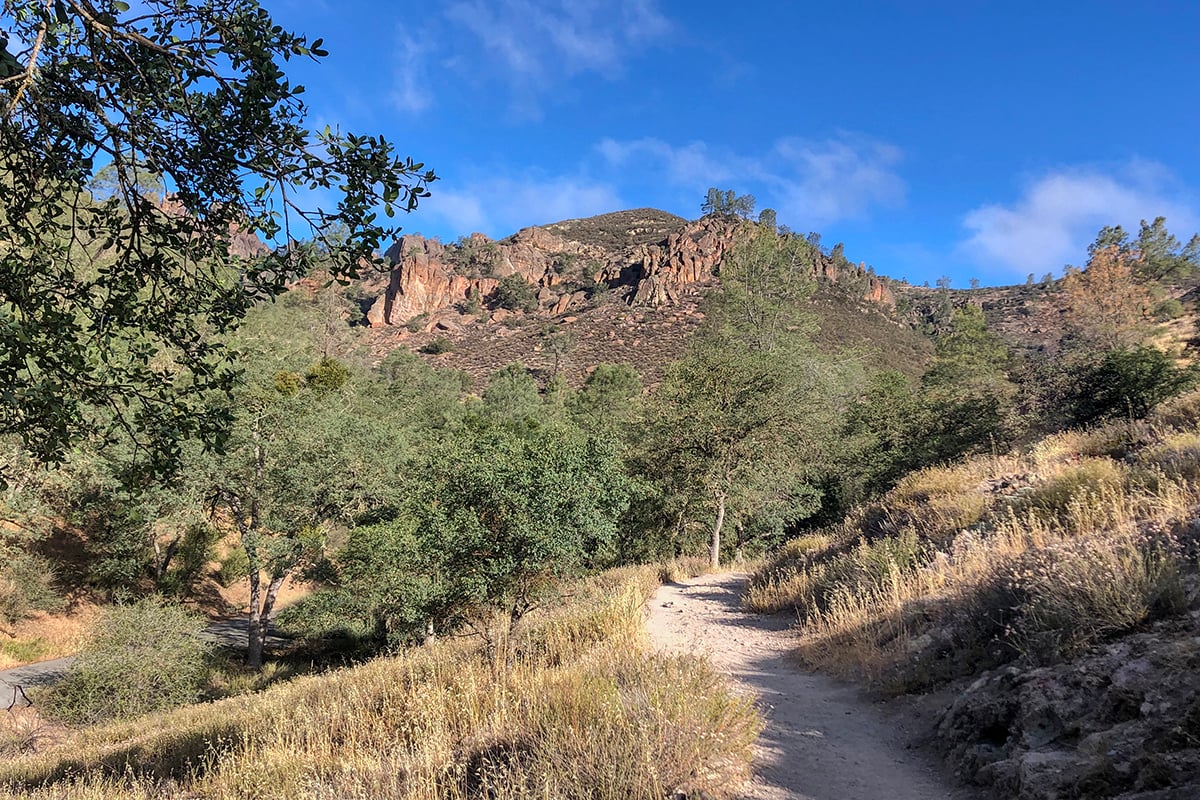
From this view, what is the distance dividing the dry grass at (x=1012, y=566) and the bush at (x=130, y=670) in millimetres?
15057

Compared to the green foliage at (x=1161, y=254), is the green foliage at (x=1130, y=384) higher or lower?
lower

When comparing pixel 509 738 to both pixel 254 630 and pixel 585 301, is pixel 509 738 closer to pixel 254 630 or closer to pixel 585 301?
pixel 254 630

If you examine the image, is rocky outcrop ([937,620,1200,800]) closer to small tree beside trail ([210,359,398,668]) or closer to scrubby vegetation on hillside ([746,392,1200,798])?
scrubby vegetation on hillside ([746,392,1200,798])

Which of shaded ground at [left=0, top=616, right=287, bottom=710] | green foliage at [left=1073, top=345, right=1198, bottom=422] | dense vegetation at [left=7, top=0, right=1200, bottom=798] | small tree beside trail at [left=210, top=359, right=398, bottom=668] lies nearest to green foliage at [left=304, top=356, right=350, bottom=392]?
dense vegetation at [left=7, top=0, right=1200, bottom=798]

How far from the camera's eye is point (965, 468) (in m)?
11.9

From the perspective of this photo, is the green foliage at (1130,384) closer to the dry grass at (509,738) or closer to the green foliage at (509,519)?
the green foliage at (509,519)

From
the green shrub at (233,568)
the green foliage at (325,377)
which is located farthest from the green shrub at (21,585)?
the green foliage at (325,377)

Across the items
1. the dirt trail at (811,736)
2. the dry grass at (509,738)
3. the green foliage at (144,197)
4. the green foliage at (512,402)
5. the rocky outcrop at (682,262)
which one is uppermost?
the rocky outcrop at (682,262)

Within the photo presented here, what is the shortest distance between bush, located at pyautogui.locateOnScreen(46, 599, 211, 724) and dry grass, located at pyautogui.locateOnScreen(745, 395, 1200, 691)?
1506 cm

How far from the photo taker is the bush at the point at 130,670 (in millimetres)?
13867

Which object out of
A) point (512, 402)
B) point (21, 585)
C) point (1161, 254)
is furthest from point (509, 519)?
point (1161, 254)

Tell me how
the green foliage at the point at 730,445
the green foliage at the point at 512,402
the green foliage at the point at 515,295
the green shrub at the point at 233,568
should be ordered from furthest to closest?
the green foliage at the point at 515,295
the green foliage at the point at 512,402
the green shrub at the point at 233,568
the green foliage at the point at 730,445

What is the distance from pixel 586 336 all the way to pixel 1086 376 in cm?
6887

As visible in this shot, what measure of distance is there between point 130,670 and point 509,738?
16.2 m
